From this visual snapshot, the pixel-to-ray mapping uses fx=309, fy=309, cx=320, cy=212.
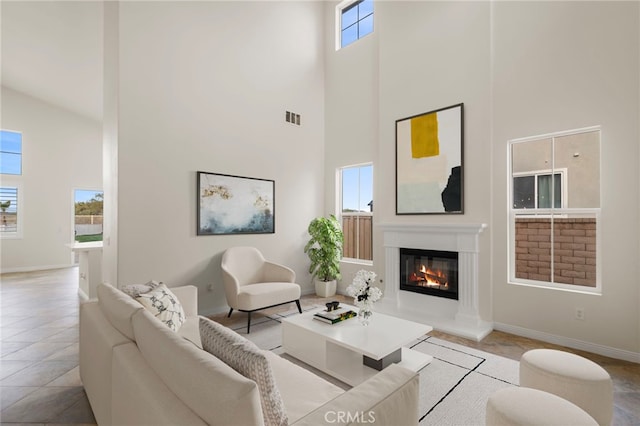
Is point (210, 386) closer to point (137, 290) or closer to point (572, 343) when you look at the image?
point (137, 290)

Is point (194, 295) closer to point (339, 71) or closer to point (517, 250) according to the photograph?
point (517, 250)

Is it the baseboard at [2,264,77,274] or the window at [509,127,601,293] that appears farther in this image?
the baseboard at [2,264,77,274]

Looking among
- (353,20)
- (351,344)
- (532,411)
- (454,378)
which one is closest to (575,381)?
(532,411)

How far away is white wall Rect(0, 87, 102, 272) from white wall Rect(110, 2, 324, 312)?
238 inches

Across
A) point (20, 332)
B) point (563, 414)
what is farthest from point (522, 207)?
point (20, 332)

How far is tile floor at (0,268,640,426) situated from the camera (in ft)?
7.06

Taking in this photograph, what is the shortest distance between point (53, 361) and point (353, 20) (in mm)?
6569

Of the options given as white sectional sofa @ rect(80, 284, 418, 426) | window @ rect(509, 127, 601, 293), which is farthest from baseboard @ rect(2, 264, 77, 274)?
window @ rect(509, 127, 601, 293)

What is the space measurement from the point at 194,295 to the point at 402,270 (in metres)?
2.88

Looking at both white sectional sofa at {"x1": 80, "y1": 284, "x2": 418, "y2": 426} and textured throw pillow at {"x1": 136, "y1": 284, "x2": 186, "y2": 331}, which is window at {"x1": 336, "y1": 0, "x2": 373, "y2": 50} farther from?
white sectional sofa at {"x1": 80, "y1": 284, "x2": 418, "y2": 426}

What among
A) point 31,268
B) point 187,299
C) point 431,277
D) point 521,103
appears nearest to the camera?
point 187,299

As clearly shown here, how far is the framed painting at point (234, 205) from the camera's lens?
4.30 meters

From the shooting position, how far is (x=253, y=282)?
14.6 feet

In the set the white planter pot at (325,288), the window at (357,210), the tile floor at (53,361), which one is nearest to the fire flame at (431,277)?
the tile floor at (53,361)
